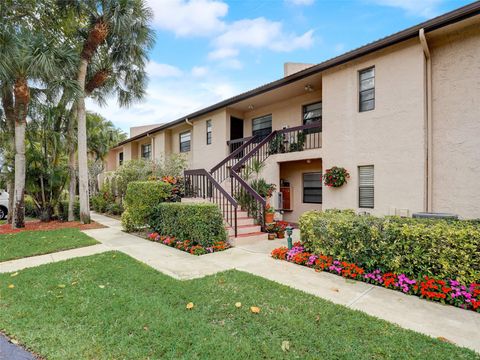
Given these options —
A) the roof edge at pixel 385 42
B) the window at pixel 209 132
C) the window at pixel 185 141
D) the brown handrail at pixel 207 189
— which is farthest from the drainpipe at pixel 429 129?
the window at pixel 185 141

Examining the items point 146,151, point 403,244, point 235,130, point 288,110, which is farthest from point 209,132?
point 403,244

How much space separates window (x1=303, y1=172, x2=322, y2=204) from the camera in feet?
35.1

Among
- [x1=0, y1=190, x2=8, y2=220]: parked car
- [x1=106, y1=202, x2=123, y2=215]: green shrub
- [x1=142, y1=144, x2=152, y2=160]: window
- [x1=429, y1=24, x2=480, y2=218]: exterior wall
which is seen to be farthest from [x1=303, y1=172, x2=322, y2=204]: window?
[x1=0, y1=190, x2=8, y2=220]: parked car

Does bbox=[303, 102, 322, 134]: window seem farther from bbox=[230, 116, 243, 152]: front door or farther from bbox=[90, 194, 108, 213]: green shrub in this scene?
bbox=[90, 194, 108, 213]: green shrub

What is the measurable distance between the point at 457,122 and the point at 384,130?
1729mm

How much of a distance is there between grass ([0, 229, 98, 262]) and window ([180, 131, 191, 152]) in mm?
9082

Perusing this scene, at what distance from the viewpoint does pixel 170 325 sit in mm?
2982

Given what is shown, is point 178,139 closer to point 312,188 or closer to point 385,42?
point 312,188

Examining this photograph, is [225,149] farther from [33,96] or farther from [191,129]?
[33,96]

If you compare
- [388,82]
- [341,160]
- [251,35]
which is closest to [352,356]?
[341,160]

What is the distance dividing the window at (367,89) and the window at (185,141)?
438 inches

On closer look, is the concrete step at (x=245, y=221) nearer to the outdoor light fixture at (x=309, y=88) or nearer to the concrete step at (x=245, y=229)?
the concrete step at (x=245, y=229)

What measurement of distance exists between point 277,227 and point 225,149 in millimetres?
5826

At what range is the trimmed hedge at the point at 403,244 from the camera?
3.81m
